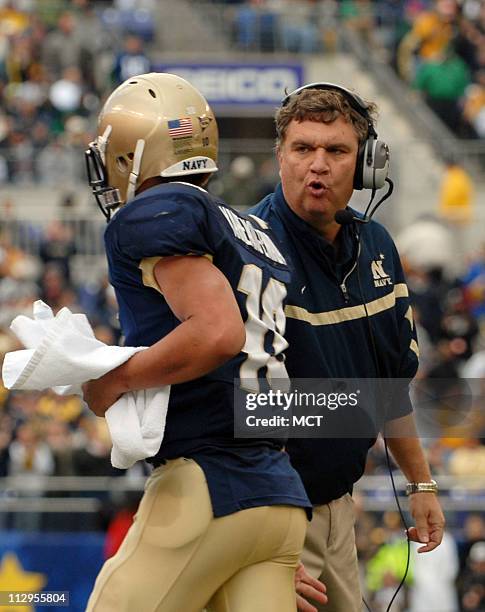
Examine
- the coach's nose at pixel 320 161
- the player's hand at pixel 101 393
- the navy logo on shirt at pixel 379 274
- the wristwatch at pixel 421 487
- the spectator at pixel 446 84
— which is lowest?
the wristwatch at pixel 421 487

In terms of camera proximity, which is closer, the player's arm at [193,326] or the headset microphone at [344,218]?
the player's arm at [193,326]

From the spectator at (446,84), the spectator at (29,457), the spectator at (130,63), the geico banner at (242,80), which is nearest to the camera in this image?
the spectator at (29,457)

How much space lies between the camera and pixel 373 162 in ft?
14.8

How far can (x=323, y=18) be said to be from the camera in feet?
62.1

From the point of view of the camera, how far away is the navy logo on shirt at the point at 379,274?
183 inches

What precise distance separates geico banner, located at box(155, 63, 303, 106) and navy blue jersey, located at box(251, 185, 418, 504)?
13.2 m

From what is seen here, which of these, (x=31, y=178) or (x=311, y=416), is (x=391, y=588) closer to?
(x=311, y=416)

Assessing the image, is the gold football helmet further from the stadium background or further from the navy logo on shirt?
the stadium background

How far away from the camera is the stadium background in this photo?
371 inches

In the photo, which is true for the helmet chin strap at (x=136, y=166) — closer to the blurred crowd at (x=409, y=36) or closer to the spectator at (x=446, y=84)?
the blurred crowd at (x=409, y=36)

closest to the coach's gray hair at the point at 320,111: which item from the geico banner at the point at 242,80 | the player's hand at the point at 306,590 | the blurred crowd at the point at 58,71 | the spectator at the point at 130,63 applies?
the player's hand at the point at 306,590

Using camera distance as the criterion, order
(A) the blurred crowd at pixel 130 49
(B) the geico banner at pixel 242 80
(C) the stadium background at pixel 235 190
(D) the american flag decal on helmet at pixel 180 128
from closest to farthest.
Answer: (D) the american flag decal on helmet at pixel 180 128 < (C) the stadium background at pixel 235 190 < (A) the blurred crowd at pixel 130 49 < (B) the geico banner at pixel 242 80

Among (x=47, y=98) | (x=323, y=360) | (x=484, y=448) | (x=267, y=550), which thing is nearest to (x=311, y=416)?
(x=323, y=360)

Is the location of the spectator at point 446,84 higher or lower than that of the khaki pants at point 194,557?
higher
